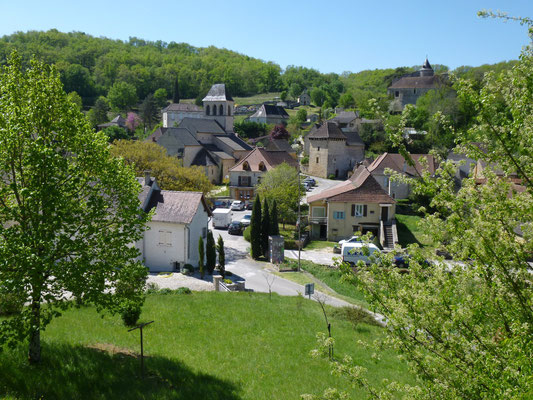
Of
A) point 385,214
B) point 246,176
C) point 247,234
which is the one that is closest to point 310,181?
point 246,176

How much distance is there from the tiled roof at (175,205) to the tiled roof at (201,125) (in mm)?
41786

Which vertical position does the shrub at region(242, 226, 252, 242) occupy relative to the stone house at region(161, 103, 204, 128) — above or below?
below

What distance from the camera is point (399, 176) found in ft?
20.0

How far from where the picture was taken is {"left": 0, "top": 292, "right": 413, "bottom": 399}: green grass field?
420 inches

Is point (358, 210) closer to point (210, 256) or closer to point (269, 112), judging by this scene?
point (210, 256)

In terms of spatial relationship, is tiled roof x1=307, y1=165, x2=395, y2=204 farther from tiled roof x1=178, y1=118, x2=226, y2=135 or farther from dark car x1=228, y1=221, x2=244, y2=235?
tiled roof x1=178, y1=118, x2=226, y2=135

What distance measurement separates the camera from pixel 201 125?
74.1 metres

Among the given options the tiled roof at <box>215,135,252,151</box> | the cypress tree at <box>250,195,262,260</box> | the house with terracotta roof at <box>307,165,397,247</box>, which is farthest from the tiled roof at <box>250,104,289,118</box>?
the cypress tree at <box>250,195,262,260</box>

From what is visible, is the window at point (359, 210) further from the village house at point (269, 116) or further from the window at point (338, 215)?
the village house at point (269, 116)

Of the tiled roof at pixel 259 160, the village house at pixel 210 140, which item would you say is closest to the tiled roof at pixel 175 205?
the tiled roof at pixel 259 160

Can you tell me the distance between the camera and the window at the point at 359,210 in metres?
41.7

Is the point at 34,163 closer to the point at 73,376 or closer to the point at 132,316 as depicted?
the point at 73,376

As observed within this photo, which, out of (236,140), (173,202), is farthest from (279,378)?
(236,140)

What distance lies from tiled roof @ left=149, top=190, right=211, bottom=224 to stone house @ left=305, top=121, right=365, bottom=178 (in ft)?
128
